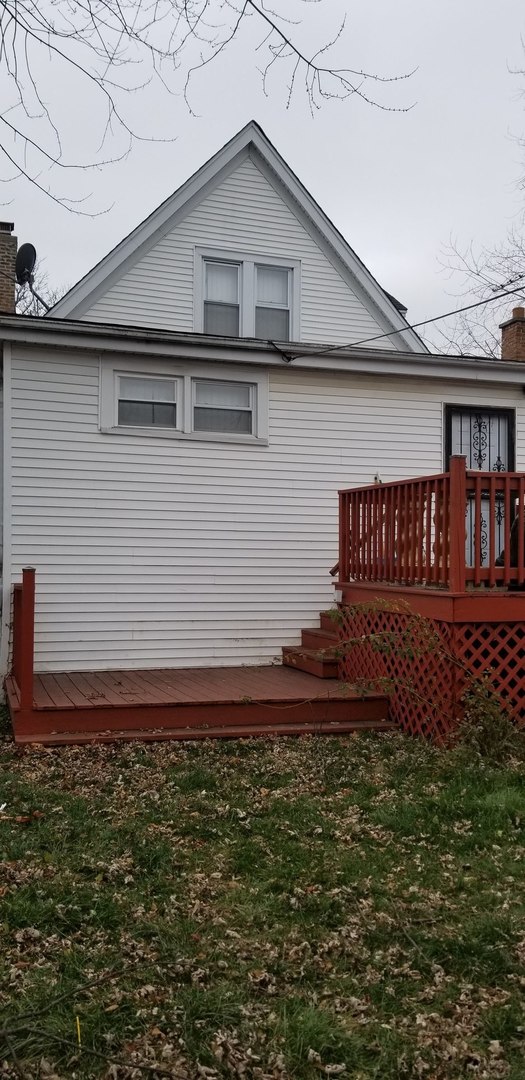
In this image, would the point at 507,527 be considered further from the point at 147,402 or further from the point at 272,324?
the point at 272,324

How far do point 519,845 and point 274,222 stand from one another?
8.82 meters

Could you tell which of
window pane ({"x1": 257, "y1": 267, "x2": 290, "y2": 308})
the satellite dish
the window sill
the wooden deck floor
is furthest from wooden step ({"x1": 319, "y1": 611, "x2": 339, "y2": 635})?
the satellite dish

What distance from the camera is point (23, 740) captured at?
6.24 m

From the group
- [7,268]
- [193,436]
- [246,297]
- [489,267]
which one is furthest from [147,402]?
[489,267]

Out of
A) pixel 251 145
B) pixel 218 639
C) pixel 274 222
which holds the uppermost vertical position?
pixel 251 145

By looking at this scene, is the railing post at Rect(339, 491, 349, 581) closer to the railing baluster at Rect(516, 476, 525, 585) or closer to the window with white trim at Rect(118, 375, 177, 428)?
the window with white trim at Rect(118, 375, 177, 428)

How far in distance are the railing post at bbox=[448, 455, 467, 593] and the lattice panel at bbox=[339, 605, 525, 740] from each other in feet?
1.35

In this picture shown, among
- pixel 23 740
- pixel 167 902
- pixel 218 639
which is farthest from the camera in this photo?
pixel 218 639

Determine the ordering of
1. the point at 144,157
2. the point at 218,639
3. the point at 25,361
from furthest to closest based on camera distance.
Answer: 1. the point at 218,639
2. the point at 25,361
3. the point at 144,157

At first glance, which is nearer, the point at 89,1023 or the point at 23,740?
the point at 89,1023

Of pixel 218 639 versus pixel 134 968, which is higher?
pixel 218 639

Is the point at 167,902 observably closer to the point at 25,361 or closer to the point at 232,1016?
the point at 232,1016

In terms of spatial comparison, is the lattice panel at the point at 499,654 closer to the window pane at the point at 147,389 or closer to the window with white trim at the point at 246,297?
the window pane at the point at 147,389

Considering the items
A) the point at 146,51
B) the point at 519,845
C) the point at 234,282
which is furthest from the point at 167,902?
the point at 234,282
